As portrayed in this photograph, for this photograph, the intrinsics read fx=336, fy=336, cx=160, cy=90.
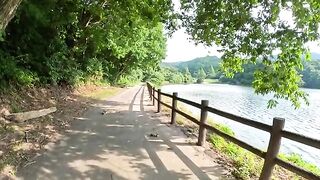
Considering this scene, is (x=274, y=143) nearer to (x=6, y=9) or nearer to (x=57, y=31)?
(x=6, y=9)

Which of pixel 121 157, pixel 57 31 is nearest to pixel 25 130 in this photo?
pixel 121 157

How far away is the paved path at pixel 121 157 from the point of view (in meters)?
5.36

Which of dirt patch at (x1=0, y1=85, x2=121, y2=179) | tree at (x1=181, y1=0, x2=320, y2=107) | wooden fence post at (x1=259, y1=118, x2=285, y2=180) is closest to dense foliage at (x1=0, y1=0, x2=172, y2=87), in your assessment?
dirt patch at (x1=0, y1=85, x2=121, y2=179)

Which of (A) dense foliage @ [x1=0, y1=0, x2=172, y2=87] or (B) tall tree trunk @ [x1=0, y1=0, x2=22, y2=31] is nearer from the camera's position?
(B) tall tree trunk @ [x1=0, y1=0, x2=22, y2=31]

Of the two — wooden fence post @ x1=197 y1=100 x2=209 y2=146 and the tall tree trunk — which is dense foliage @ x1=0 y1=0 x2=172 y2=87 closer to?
the tall tree trunk

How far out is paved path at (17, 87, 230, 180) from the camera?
536 centimetres

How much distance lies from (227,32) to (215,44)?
1199 mm

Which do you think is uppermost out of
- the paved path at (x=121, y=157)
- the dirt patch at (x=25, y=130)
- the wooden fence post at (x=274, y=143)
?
the wooden fence post at (x=274, y=143)

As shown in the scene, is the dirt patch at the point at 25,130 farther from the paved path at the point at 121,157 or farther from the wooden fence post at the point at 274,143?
the wooden fence post at the point at 274,143

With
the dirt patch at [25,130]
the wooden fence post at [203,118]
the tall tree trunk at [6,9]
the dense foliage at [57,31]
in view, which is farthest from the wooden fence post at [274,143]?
the dense foliage at [57,31]

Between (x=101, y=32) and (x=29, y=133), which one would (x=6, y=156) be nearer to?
(x=29, y=133)

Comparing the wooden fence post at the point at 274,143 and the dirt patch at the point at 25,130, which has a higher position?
the wooden fence post at the point at 274,143

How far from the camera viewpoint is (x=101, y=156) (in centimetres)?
633

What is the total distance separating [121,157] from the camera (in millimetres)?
6332
